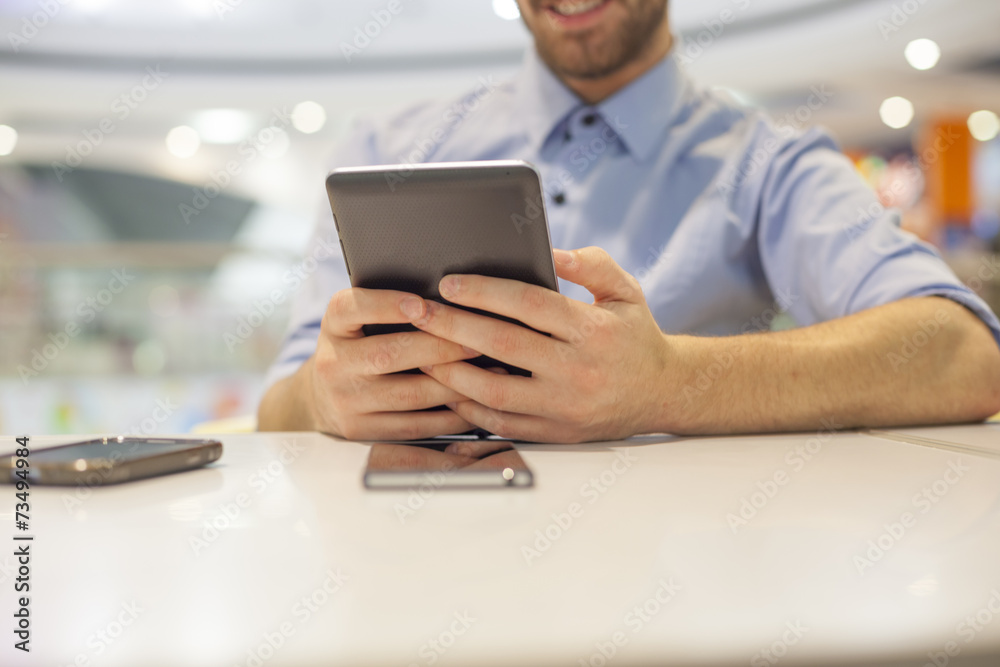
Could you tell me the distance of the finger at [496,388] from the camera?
0.67 meters

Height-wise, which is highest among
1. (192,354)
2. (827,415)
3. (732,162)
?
(732,162)

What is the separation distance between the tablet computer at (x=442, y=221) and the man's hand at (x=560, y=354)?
2 centimetres

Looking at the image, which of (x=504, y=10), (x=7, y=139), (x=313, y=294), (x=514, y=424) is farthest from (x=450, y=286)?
(x=7, y=139)

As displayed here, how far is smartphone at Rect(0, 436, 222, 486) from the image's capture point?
1.65ft

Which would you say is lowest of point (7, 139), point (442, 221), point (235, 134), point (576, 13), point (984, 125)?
point (984, 125)

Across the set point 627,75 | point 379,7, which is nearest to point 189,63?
point 379,7

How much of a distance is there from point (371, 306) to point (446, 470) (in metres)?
0.20

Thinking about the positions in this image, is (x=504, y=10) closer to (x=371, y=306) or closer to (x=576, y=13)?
(x=576, y=13)

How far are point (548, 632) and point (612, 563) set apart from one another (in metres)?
0.08

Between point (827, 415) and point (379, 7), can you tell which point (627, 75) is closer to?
point (827, 415)

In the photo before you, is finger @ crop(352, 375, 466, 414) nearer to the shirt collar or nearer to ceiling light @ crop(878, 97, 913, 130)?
the shirt collar

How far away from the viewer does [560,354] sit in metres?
0.66

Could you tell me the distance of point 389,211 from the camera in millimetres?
594

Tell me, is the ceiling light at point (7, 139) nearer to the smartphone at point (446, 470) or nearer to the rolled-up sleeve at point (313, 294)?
the rolled-up sleeve at point (313, 294)
